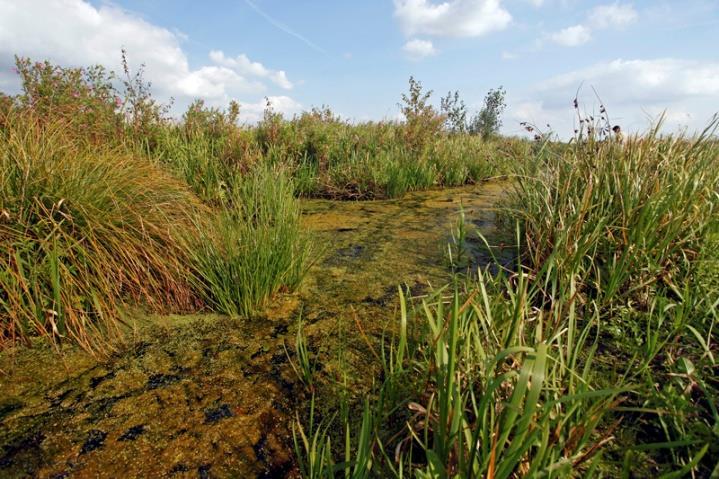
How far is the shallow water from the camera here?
1196 millimetres

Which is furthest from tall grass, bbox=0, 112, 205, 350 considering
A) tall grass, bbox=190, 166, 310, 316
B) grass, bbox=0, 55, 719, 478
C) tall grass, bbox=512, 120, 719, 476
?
tall grass, bbox=512, 120, 719, 476

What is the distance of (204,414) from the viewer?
1.37 metres

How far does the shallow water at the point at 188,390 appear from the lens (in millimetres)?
1196

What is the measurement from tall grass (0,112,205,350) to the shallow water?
0.15 meters

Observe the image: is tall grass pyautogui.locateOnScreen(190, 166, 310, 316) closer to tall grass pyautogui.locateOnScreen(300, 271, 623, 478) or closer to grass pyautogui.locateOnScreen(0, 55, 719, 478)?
grass pyautogui.locateOnScreen(0, 55, 719, 478)

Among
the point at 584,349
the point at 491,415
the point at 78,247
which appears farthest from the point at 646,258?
the point at 78,247

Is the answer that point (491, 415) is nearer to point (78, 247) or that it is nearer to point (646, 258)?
point (646, 258)

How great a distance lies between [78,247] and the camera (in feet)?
6.03

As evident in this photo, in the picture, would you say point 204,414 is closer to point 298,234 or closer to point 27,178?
point 298,234

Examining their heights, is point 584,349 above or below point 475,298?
below

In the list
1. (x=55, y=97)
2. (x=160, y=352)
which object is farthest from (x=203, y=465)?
(x=55, y=97)

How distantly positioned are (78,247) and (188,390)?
3.02 feet

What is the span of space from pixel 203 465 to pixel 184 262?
4.21 feet

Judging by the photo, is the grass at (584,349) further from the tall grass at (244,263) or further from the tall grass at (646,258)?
the tall grass at (244,263)
